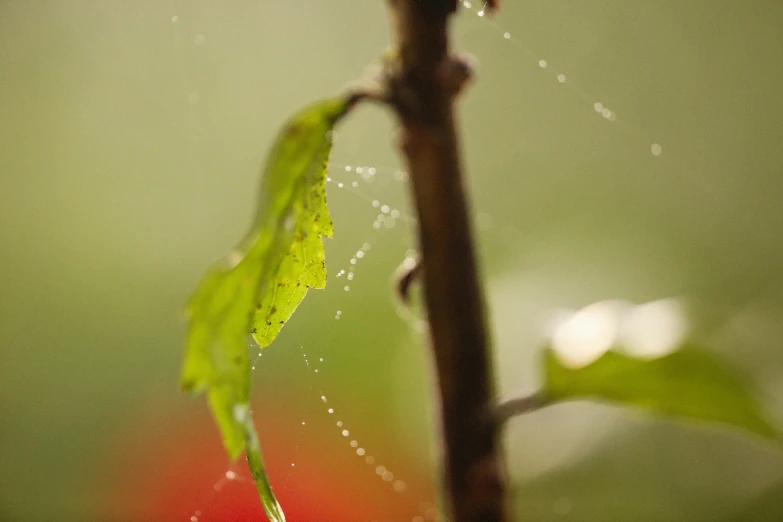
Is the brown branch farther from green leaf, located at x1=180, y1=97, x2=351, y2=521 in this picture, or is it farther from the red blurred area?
the red blurred area

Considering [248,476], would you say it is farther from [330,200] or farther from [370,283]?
[330,200]

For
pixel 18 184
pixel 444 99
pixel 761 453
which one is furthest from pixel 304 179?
pixel 18 184

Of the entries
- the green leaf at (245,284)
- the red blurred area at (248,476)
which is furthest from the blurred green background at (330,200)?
the green leaf at (245,284)

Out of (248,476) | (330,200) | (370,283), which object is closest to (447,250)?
(248,476)

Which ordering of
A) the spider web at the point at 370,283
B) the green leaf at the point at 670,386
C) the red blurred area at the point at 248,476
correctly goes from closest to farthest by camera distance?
the green leaf at the point at 670,386
the red blurred area at the point at 248,476
the spider web at the point at 370,283

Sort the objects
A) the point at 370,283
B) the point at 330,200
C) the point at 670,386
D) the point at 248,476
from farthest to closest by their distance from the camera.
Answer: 1. the point at 330,200
2. the point at 370,283
3. the point at 248,476
4. the point at 670,386

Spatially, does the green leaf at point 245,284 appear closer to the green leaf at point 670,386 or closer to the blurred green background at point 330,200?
the green leaf at point 670,386
